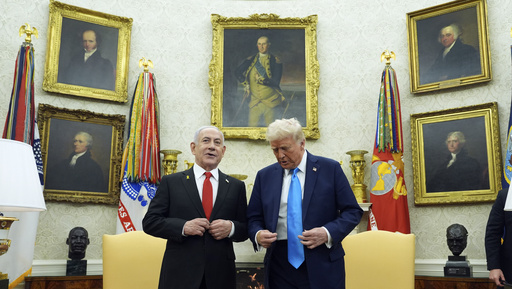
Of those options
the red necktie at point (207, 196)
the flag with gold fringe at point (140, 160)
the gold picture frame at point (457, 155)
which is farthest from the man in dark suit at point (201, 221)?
the gold picture frame at point (457, 155)

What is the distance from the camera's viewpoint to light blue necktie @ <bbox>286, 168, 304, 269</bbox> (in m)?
2.80

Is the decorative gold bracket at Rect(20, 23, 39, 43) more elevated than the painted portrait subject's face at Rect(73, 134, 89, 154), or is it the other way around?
the decorative gold bracket at Rect(20, 23, 39, 43)

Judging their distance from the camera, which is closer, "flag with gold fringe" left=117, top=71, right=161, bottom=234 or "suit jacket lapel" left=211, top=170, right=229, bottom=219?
"suit jacket lapel" left=211, top=170, right=229, bottom=219

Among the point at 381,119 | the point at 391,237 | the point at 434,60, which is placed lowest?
the point at 391,237

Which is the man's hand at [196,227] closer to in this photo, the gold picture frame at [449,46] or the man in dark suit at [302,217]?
the man in dark suit at [302,217]

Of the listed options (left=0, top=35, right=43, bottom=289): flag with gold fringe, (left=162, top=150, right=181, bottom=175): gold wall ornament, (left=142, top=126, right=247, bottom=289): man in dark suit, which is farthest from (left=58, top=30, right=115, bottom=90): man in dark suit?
(left=142, top=126, right=247, bottom=289): man in dark suit

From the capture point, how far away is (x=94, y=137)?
6477 millimetres

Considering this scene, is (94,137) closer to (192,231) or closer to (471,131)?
(192,231)

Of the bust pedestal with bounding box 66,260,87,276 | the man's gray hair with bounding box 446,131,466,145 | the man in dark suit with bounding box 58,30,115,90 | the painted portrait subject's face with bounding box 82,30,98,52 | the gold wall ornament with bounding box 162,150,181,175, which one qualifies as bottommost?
the bust pedestal with bounding box 66,260,87,276

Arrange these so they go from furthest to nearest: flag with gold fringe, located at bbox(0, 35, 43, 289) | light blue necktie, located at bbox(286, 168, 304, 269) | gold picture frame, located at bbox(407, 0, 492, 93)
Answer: gold picture frame, located at bbox(407, 0, 492, 93), flag with gold fringe, located at bbox(0, 35, 43, 289), light blue necktie, located at bbox(286, 168, 304, 269)

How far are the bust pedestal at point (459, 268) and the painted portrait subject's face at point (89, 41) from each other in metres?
5.19

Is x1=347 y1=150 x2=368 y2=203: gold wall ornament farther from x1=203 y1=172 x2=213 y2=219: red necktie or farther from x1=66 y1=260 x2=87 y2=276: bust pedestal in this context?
x1=203 y1=172 x2=213 y2=219: red necktie

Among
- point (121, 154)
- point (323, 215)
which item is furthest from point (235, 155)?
point (323, 215)

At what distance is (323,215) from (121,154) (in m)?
4.22
